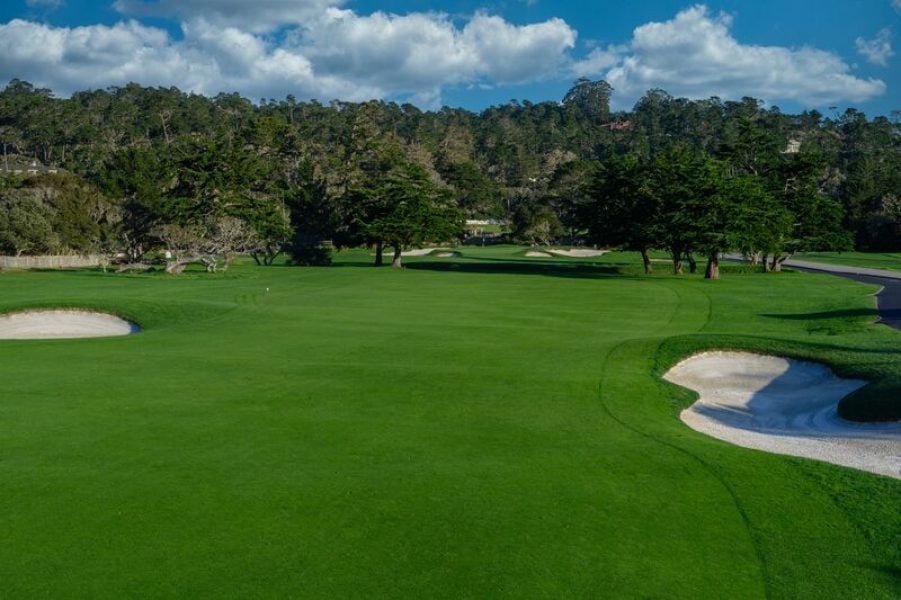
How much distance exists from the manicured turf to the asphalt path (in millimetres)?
3215

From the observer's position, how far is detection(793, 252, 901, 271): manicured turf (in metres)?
88.4

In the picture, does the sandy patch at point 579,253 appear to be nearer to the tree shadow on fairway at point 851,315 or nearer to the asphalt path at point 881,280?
the asphalt path at point 881,280

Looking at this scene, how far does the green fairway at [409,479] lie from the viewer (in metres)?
9.64

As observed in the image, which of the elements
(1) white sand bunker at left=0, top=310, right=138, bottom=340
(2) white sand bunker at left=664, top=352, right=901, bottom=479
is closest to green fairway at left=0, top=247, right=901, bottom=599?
(2) white sand bunker at left=664, top=352, right=901, bottom=479

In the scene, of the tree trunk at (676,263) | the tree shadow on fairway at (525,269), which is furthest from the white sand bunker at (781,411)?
the tree trunk at (676,263)

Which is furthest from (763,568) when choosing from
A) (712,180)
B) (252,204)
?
(252,204)

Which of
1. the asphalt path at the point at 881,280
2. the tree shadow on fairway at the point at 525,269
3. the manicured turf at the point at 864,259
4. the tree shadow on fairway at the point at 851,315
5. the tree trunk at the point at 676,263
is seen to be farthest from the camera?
the manicured turf at the point at 864,259

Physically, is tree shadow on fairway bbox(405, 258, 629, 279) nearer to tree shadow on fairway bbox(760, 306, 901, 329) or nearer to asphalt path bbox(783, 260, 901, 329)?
asphalt path bbox(783, 260, 901, 329)

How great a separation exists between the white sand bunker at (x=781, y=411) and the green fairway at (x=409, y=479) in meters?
0.85

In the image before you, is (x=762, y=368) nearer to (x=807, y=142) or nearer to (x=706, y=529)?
(x=706, y=529)

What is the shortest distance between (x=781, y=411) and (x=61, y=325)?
3211cm

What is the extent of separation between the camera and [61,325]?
37938 millimetres

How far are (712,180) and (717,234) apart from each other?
5.58 meters

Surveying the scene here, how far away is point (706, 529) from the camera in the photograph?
36.8 ft
